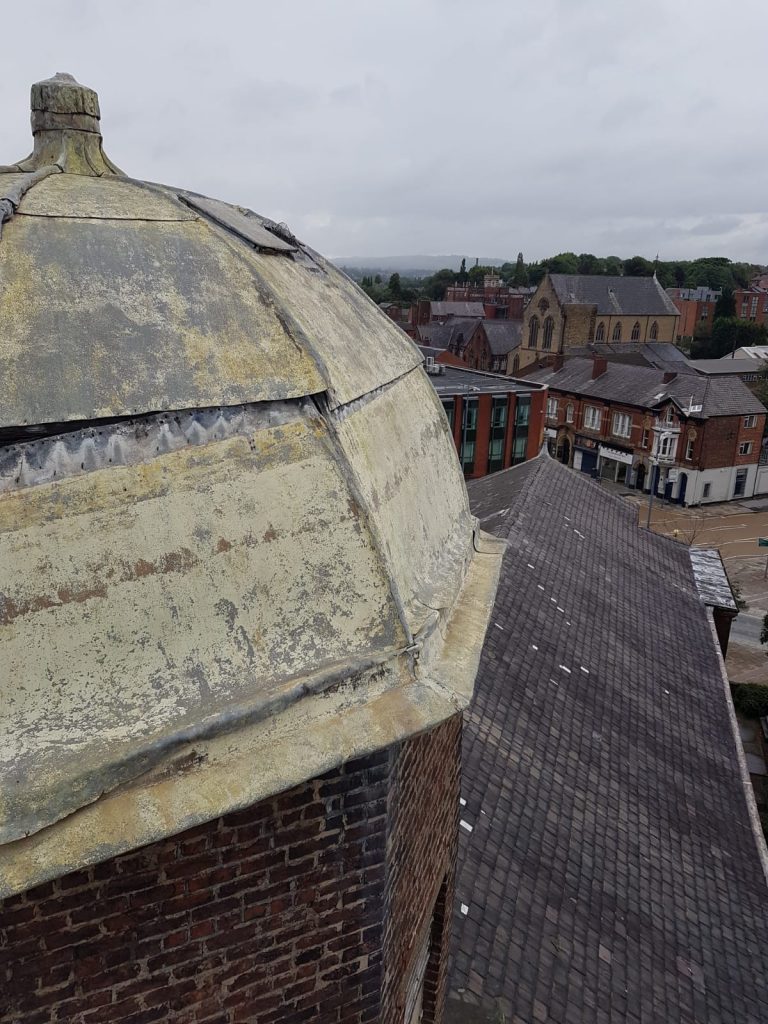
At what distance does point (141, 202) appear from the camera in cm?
367

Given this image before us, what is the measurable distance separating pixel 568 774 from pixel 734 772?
4216 millimetres

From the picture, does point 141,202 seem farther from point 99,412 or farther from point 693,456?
point 693,456

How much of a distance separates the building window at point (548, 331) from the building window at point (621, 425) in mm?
21789

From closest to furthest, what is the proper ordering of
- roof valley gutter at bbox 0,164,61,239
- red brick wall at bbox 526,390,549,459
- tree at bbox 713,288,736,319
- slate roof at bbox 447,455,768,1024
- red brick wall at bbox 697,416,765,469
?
1. roof valley gutter at bbox 0,164,61,239
2. slate roof at bbox 447,455,768,1024
3. red brick wall at bbox 526,390,549,459
4. red brick wall at bbox 697,416,765,469
5. tree at bbox 713,288,736,319

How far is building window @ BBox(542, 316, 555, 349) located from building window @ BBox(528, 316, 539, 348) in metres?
0.88

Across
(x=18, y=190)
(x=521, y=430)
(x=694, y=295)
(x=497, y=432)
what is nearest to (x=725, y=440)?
(x=521, y=430)

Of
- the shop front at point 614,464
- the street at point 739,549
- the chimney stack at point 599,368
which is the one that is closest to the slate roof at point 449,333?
the chimney stack at point 599,368

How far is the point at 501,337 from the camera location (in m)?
75.0

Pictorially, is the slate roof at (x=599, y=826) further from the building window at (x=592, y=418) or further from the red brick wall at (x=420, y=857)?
the building window at (x=592, y=418)

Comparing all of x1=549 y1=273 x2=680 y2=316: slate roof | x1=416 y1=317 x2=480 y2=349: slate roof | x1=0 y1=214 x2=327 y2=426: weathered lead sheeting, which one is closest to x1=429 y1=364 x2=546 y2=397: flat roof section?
x1=549 y1=273 x2=680 y2=316: slate roof

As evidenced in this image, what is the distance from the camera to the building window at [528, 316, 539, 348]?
6869 centimetres

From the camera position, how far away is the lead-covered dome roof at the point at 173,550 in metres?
2.55

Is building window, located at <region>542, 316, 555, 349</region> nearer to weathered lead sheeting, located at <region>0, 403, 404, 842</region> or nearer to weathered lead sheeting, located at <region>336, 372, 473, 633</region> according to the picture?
weathered lead sheeting, located at <region>336, 372, 473, 633</region>

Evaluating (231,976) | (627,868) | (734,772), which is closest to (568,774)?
(627,868)
